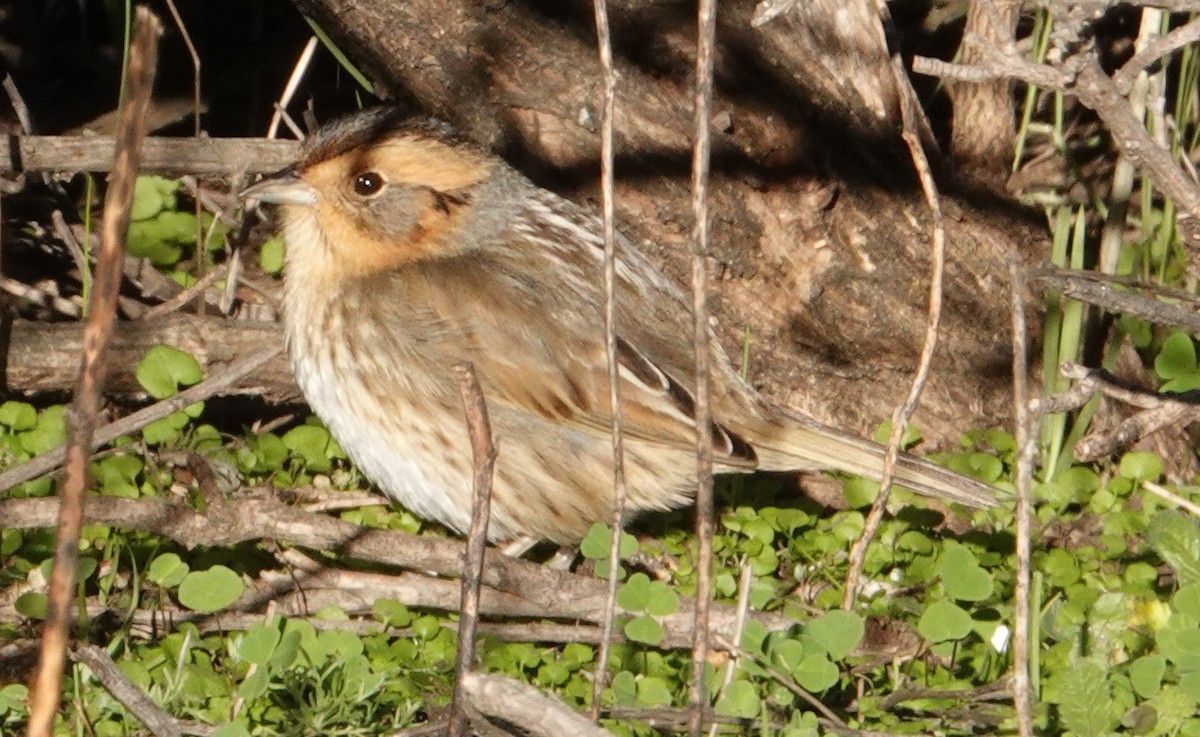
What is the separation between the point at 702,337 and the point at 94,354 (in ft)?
5.13

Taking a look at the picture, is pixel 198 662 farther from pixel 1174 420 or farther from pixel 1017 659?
pixel 1174 420

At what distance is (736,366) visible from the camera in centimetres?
534

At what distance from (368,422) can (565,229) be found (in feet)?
2.80

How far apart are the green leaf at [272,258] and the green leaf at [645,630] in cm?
233

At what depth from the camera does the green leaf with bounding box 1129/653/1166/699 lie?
4078 mm

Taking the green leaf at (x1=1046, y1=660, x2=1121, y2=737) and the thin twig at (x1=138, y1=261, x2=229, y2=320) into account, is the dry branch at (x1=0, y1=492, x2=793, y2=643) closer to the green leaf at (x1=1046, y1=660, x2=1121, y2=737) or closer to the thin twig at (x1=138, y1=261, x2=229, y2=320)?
the green leaf at (x1=1046, y1=660, x2=1121, y2=737)

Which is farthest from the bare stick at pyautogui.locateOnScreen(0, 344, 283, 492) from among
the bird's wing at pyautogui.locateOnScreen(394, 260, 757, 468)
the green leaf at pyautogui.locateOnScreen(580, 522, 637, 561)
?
the green leaf at pyautogui.locateOnScreen(580, 522, 637, 561)

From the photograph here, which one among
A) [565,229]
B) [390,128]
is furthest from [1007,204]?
[390,128]

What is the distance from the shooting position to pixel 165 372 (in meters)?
5.09

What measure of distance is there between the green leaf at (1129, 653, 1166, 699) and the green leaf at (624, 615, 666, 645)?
45.1 inches

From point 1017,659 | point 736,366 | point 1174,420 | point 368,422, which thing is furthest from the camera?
point 736,366

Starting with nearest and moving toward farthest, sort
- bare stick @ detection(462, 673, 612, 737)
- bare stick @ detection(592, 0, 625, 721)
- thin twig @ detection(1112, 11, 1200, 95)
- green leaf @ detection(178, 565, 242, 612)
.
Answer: bare stick @ detection(462, 673, 612, 737), bare stick @ detection(592, 0, 625, 721), thin twig @ detection(1112, 11, 1200, 95), green leaf @ detection(178, 565, 242, 612)

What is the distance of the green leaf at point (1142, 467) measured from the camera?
210 inches

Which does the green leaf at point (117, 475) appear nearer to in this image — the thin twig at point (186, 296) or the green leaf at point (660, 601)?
the thin twig at point (186, 296)
